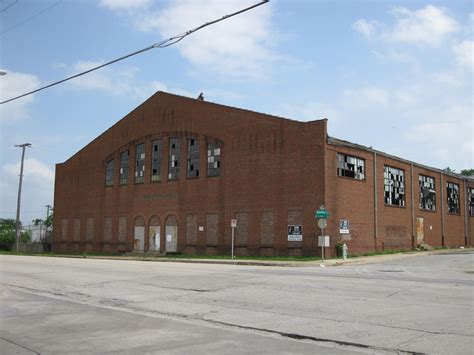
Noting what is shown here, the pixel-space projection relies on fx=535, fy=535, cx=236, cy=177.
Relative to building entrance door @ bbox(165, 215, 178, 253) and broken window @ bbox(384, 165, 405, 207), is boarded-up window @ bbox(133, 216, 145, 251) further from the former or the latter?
broken window @ bbox(384, 165, 405, 207)

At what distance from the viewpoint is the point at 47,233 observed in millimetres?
64250

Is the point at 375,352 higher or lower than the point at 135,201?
lower

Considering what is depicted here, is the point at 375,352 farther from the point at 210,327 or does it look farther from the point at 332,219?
the point at 332,219

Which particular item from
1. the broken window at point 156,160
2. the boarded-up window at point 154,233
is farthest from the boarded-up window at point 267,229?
the broken window at point 156,160

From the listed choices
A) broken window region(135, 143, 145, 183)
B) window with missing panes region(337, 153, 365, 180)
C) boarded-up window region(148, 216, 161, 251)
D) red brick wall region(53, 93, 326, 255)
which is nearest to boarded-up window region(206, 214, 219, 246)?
red brick wall region(53, 93, 326, 255)

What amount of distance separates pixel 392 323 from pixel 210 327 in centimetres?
353

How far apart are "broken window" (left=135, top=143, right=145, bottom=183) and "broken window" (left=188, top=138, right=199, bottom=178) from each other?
6.17 meters

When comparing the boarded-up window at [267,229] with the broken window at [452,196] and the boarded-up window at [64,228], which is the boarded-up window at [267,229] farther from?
the boarded-up window at [64,228]

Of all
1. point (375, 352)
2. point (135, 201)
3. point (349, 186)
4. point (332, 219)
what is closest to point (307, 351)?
point (375, 352)

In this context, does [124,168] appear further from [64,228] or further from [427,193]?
[427,193]

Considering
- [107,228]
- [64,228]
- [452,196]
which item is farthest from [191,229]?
[452,196]

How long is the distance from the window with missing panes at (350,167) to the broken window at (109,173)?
76.8 feet

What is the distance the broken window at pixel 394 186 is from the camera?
1655 inches

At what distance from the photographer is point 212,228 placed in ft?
133
